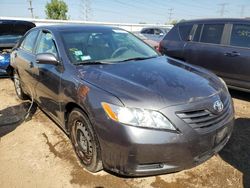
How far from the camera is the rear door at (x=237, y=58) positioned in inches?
198

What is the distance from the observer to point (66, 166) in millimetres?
3020

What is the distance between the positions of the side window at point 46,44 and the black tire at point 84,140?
975 mm

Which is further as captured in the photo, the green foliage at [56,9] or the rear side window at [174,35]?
the green foliage at [56,9]

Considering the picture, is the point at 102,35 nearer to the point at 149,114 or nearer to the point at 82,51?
the point at 82,51

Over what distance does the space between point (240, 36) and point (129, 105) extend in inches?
155

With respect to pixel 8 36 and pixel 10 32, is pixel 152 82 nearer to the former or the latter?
pixel 8 36

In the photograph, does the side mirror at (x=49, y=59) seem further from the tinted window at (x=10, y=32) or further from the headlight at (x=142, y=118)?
the tinted window at (x=10, y=32)

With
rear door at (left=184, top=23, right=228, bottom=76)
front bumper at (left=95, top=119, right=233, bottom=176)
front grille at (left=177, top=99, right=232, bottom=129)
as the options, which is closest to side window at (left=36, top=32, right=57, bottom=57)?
front bumper at (left=95, top=119, right=233, bottom=176)

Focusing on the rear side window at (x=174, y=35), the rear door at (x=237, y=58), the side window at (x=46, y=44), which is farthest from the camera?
the rear side window at (x=174, y=35)

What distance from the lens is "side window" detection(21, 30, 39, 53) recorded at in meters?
4.28

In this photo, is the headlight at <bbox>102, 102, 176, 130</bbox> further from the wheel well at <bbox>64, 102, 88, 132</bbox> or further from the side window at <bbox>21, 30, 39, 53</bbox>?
the side window at <bbox>21, 30, 39, 53</bbox>

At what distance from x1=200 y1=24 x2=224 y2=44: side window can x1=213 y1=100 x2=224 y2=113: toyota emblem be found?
3.30 meters

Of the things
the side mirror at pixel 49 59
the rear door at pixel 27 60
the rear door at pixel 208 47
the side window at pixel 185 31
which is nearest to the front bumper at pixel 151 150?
the side mirror at pixel 49 59

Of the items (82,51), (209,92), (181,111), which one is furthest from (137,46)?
(181,111)
